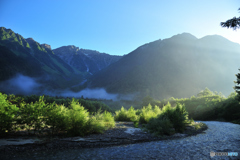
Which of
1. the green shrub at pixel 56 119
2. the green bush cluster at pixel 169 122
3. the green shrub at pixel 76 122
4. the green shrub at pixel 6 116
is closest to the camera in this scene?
the green shrub at pixel 6 116

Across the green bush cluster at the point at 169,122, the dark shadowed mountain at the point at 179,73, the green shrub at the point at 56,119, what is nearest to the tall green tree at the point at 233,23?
the green bush cluster at the point at 169,122

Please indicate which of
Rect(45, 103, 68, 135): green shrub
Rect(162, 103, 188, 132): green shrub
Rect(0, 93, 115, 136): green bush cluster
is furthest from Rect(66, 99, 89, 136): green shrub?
Rect(162, 103, 188, 132): green shrub

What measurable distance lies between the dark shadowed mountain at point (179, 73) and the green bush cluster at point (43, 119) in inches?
5214

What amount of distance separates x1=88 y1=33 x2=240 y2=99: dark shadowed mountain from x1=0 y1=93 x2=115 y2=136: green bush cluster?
5214 inches

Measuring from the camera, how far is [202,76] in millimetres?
147625

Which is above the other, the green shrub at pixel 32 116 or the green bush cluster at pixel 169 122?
the green shrub at pixel 32 116

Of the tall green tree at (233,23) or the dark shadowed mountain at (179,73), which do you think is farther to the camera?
the dark shadowed mountain at (179,73)

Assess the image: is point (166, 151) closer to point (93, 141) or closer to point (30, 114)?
point (93, 141)

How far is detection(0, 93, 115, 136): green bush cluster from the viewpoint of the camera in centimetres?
685

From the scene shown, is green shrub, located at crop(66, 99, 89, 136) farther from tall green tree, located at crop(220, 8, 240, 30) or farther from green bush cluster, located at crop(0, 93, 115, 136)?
tall green tree, located at crop(220, 8, 240, 30)

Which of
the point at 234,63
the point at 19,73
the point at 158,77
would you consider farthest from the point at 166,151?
the point at 234,63

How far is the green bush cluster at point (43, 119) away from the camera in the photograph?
6.85 meters

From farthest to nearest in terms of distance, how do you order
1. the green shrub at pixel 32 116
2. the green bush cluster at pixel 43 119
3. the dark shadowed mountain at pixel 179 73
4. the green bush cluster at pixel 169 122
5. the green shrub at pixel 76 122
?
the dark shadowed mountain at pixel 179 73 → the green bush cluster at pixel 169 122 → the green shrub at pixel 76 122 → the green shrub at pixel 32 116 → the green bush cluster at pixel 43 119

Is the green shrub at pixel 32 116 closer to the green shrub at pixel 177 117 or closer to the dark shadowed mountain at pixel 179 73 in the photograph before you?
the green shrub at pixel 177 117
